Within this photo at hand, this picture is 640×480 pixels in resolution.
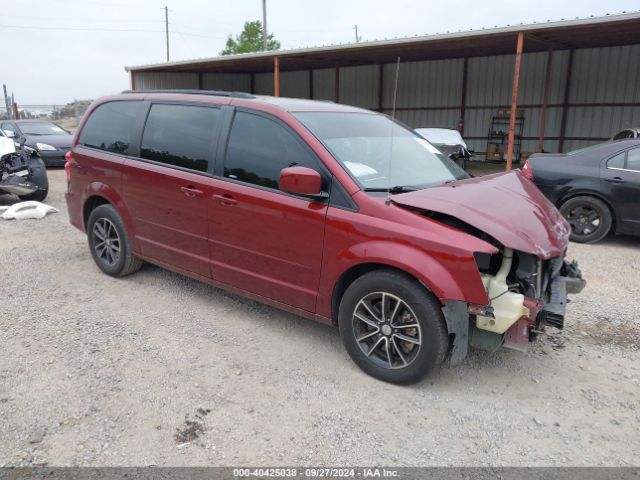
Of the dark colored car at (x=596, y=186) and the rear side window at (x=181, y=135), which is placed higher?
the rear side window at (x=181, y=135)

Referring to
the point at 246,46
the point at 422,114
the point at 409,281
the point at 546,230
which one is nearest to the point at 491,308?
the point at 409,281

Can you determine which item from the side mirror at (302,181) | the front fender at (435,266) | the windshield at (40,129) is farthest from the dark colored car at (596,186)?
the windshield at (40,129)

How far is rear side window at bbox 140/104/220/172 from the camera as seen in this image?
4.18 m

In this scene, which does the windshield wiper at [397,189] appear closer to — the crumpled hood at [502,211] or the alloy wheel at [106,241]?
the crumpled hood at [502,211]

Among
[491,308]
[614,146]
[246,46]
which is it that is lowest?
[491,308]

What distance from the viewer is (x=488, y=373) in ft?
11.6

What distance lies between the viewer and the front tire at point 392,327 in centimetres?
309

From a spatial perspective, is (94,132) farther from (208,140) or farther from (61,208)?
(61,208)

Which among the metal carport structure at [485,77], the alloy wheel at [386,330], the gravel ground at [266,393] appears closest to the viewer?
the gravel ground at [266,393]

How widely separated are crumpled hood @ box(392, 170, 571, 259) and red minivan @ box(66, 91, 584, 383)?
0.01m

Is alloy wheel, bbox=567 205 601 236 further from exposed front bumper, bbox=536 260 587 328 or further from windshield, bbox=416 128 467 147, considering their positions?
windshield, bbox=416 128 467 147

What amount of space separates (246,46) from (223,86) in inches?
886

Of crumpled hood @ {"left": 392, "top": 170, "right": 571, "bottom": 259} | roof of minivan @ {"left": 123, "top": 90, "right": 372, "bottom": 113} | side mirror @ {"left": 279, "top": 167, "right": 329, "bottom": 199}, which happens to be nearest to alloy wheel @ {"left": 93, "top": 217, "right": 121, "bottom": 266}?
roof of minivan @ {"left": 123, "top": 90, "right": 372, "bottom": 113}

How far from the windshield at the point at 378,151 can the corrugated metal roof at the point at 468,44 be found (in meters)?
8.07
